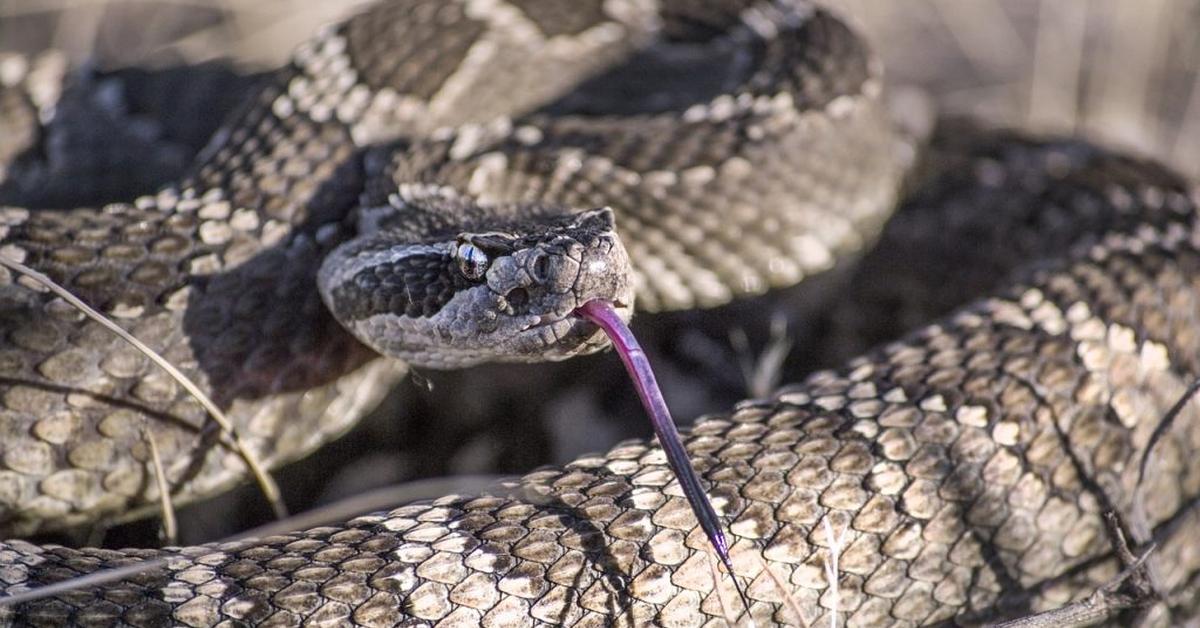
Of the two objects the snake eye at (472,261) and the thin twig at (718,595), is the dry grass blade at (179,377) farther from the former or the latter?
the thin twig at (718,595)

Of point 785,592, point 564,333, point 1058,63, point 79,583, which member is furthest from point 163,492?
point 1058,63

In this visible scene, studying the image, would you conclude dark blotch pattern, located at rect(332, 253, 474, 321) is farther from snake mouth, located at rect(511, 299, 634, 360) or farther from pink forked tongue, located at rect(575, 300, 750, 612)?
pink forked tongue, located at rect(575, 300, 750, 612)

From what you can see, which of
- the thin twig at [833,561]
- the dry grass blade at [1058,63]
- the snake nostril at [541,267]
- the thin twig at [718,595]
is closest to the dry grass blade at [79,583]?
the snake nostril at [541,267]

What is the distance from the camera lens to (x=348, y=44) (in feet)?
18.1

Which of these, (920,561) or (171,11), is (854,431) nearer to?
(920,561)

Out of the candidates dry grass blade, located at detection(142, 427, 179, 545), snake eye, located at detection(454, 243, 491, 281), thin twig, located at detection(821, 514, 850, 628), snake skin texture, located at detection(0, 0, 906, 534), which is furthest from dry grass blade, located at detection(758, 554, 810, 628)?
dry grass blade, located at detection(142, 427, 179, 545)

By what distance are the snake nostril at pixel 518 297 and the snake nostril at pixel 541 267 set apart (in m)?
0.09

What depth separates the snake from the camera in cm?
358

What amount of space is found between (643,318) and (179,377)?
2.52 meters

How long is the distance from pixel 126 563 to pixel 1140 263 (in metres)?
4.17

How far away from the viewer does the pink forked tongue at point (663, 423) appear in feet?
11.0

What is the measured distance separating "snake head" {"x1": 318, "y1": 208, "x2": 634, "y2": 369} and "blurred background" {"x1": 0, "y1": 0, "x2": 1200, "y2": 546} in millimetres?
461

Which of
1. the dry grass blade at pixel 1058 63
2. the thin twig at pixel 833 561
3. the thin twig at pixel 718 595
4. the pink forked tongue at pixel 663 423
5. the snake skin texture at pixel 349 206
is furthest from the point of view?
the dry grass blade at pixel 1058 63

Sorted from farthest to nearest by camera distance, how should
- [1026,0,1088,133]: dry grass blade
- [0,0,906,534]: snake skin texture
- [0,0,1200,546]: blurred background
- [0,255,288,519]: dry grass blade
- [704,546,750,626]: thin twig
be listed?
[1026,0,1088,133]: dry grass blade
[0,0,1200,546]: blurred background
[0,0,906,534]: snake skin texture
[0,255,288,519]: dry grass blade
[704,546,750,626]: thin twig
